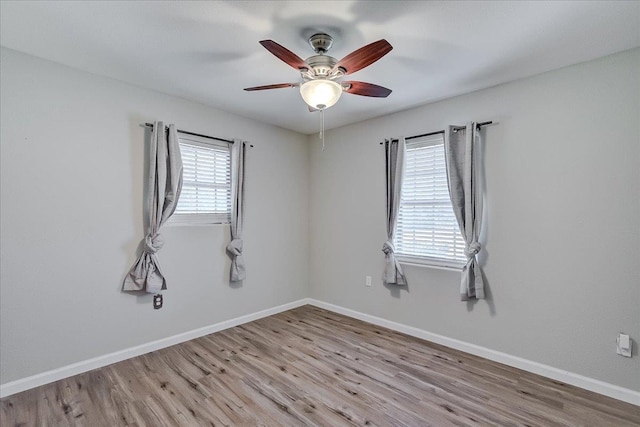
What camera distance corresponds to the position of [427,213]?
3334mm

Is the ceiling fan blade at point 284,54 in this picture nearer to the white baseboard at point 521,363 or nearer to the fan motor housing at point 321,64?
the fan motor housing at point 321,64

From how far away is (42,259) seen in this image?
245 cm

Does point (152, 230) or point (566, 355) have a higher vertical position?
point (152, 230)

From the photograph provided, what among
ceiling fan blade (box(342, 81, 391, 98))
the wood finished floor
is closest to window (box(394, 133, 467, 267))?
the wood finished floor

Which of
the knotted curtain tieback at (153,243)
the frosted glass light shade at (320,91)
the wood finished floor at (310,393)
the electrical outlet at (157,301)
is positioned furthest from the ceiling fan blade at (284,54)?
the electrical outlet at (157,301)

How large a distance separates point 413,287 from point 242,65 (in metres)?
2.80

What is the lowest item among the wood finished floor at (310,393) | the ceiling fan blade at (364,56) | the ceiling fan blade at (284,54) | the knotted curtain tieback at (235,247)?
the wood finished floor at (310,393)

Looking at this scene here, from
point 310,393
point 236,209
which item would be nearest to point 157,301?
point 236,209

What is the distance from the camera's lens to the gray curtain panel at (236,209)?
3637 millimetres

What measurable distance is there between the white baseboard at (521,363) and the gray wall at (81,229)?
202 centimetres

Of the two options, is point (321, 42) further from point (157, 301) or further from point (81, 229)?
point (157, 301)

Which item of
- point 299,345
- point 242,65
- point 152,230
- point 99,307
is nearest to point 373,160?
point 242,65

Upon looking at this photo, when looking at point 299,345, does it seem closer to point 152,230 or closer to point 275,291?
point 275,291

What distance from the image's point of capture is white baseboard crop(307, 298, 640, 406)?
2266 millimetres
